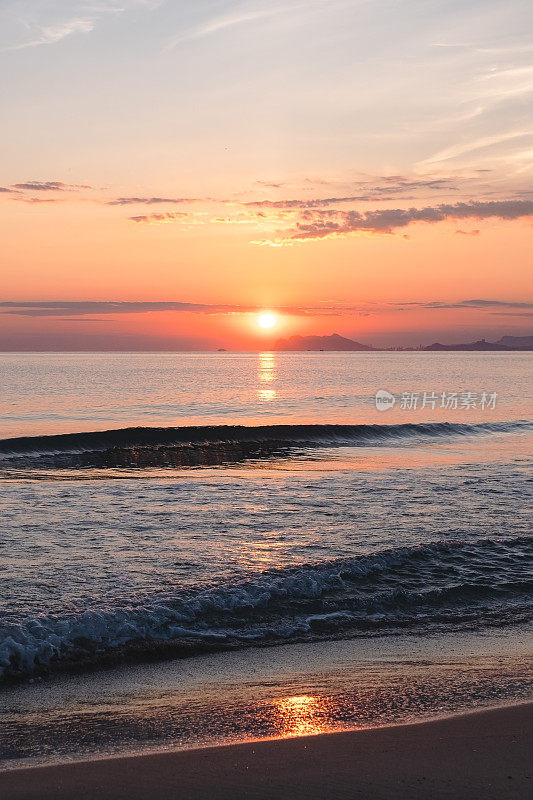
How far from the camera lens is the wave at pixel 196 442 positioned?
25.0m

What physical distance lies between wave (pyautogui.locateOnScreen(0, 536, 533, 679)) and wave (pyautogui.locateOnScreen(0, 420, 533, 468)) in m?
14.2

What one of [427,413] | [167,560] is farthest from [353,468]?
[427,413]

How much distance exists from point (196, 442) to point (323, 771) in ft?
85.8

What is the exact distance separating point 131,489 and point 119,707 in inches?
465

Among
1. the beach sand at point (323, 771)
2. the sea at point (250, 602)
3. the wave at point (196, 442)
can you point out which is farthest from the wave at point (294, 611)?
the wave at point (196, 442)

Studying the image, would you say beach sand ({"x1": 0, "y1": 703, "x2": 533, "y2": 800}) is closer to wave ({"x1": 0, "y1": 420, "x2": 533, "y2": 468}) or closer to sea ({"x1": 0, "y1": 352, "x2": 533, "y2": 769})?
sea ({"x1": 0, "y1": 352, "x2": 533, "y2": 769})

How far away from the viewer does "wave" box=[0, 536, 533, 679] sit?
25.1 feet

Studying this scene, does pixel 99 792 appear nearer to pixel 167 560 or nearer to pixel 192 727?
pixel 192 727

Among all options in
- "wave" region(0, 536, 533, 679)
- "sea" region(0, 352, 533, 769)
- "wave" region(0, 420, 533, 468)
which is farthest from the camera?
"wave" region(0, 420, 533, 468)

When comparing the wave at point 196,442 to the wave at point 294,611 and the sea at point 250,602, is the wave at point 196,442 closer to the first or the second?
the sea at point 250,602

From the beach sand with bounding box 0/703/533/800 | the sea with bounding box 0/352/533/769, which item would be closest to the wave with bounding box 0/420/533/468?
the sea with bounding box 0/352/533/769

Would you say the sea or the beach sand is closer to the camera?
the beach sand

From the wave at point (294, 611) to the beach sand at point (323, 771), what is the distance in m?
2.50

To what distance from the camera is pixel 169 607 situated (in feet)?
28.5
